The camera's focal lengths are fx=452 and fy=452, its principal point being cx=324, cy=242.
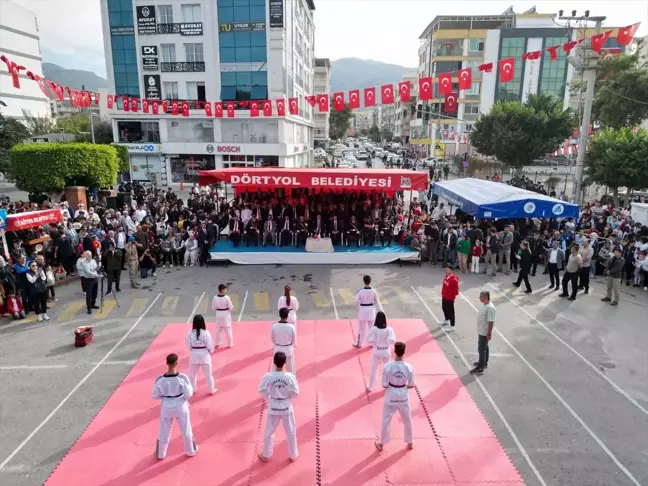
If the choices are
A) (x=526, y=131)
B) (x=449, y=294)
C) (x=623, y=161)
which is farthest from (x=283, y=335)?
(x=526, y=131)

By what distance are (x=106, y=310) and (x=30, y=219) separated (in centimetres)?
414

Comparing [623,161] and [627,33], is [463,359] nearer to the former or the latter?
[627,33]

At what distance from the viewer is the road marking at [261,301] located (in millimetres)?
13188

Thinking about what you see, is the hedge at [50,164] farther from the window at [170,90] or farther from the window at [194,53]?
the window at [194,53]

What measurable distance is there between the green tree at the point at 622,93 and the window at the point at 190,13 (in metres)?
32.4

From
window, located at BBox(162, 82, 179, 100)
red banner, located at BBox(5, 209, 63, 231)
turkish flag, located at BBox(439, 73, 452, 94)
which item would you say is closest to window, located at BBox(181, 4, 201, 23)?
window, located at BBox(162, 82, 179, 100)

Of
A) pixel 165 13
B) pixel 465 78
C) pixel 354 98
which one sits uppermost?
pixel 165 13

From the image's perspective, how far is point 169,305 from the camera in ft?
43.6

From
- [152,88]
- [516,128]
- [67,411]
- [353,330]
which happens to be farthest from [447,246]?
[152,88]

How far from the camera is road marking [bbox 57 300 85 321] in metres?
12.4

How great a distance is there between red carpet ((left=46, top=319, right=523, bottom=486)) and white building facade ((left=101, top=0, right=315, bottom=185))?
1287 inches

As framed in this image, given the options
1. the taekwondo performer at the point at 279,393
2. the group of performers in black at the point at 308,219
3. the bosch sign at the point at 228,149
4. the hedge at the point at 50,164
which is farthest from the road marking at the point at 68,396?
the bosch sign at the point at 228,149

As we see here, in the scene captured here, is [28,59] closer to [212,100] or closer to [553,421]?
[212,100]

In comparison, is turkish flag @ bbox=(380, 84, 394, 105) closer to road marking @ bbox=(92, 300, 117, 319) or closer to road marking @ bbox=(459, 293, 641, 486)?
road marking @ bbox=(459, 293, 641, 486)
